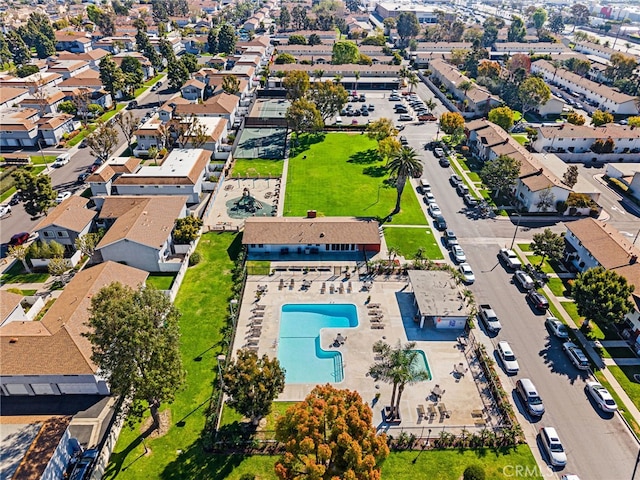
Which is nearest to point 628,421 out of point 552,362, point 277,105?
point 552,362

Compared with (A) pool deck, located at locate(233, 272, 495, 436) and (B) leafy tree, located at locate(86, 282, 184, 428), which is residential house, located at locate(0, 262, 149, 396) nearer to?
(B) leafy tree, located at locate(86, 282, 184, 428)

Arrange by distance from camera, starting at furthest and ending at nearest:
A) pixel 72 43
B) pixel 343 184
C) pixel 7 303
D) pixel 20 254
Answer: pixel 72 43, pixel 343 184, pixel 20 254, pixel 7 303

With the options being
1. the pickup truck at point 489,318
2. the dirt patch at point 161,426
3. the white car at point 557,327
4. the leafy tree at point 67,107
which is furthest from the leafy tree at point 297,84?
the dirt patch at point 161,426

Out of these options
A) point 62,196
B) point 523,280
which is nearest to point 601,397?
point 523,280

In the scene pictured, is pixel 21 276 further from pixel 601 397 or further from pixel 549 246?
pixel 549 246

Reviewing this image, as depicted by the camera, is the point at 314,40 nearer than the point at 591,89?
No

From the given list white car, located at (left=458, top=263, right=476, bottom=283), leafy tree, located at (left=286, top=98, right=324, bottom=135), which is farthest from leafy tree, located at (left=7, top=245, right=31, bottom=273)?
white car, located at (left=458, top=263, right=476, bottom=283)
